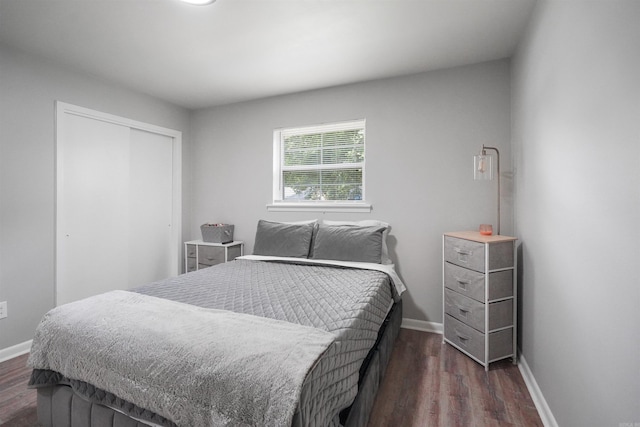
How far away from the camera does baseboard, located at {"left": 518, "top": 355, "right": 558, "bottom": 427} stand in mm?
1578

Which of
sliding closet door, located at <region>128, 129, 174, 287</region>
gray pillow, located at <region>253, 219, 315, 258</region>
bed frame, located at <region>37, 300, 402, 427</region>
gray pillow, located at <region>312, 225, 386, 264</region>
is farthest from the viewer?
sliding closet door, located at <region>128, 129, 174, 287</region>

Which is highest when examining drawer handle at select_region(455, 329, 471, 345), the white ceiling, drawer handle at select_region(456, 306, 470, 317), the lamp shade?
the white ceiling

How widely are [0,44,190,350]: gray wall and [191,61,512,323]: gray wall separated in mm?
2057

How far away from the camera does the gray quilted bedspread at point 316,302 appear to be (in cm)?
109

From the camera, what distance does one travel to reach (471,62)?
106 inches

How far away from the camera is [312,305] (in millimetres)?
1625

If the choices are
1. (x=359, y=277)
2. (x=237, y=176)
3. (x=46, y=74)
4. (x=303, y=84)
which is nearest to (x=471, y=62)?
(x=303, y=84)

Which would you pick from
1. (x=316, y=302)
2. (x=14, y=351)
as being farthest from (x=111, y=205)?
(x=316, y=302)

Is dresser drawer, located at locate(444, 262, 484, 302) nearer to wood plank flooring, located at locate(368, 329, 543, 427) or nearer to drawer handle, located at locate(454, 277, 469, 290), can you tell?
drawer handle, located at locate(454, 277, 469, 290)

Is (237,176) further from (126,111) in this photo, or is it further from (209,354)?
(209,354)

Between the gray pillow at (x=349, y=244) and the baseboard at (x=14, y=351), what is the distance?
8.27ft

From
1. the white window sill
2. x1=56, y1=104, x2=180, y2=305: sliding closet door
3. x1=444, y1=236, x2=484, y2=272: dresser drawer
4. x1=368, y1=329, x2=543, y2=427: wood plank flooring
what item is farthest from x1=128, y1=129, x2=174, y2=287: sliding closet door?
x1=444, y1=236, x2=484, y2=272: dresser drawer

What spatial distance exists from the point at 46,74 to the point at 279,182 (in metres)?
2.32

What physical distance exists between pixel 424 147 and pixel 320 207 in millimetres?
1235
